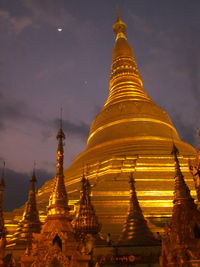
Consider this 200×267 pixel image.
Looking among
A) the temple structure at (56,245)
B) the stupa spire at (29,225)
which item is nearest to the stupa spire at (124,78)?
the stupa spire at (29,225)

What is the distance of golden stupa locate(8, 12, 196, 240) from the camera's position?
48.9 ft

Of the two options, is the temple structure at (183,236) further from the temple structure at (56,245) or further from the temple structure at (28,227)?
the temple structure at (28,227)

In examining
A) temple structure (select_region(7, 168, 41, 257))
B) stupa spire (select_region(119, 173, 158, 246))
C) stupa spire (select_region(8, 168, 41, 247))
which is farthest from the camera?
stupa spire (select_region(8, 168, 41, 247))

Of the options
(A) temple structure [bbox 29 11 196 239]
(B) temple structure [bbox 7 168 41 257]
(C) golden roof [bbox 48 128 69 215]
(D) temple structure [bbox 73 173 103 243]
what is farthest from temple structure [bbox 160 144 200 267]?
(B) temple structure [bbox 7 168 41 257]

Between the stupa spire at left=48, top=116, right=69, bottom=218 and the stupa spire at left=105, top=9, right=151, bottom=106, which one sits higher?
the stupa spire at left=105, top=9, right=151, bottom=106

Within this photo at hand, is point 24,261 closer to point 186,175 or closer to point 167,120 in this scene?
point 186,175

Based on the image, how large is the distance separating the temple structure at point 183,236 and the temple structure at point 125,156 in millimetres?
5447

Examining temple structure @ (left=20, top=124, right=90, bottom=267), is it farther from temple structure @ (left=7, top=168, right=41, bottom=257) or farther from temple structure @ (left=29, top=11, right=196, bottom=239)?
temple structure @ (left=29, top=11, right=196, bottom=239)

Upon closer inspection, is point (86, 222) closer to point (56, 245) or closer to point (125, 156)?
point (56, 245)

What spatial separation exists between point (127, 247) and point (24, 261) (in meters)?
4.17

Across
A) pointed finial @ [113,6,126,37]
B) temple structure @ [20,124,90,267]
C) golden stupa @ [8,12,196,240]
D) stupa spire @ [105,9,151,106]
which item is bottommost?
temple structure @ [20,124,90,267]

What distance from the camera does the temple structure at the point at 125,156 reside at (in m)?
14.9

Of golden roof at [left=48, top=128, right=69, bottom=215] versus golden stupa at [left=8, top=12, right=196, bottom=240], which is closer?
golden roof at [left=48, top=128, right=69, bottom=215]

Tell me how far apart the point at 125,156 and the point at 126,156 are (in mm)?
57
